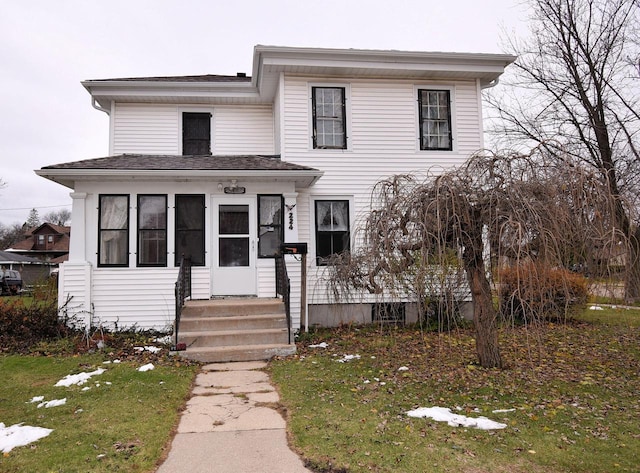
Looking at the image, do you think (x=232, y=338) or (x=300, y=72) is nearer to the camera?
(x=232, y=338)

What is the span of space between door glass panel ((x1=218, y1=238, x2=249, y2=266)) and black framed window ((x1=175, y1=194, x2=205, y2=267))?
0.47 m

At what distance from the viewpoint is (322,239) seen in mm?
10539

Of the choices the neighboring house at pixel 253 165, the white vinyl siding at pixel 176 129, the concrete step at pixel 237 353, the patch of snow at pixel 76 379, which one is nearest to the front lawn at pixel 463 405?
the concrete step at pixel 237 353

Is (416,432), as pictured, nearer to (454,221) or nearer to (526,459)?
(526,459)

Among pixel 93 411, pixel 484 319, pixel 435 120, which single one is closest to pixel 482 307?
pixel 484 319

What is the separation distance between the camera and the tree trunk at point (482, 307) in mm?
5879

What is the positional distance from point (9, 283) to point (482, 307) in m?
25.4

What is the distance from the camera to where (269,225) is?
9875 millimetres

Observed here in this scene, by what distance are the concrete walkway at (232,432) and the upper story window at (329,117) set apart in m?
6.13

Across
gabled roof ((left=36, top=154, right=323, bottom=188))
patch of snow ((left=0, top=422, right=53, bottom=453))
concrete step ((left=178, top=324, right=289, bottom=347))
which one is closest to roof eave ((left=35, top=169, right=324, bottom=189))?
gabled roof ((left=36, top=154, right=323, bottom=188))

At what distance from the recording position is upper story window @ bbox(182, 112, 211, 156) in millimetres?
11609

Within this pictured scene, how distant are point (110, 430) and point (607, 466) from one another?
4.46 m

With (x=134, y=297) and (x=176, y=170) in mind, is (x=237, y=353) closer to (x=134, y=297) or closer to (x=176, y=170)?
(x=134, y=297)

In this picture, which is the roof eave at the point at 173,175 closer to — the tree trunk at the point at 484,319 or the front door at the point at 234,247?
the front door at the point at 234,247
